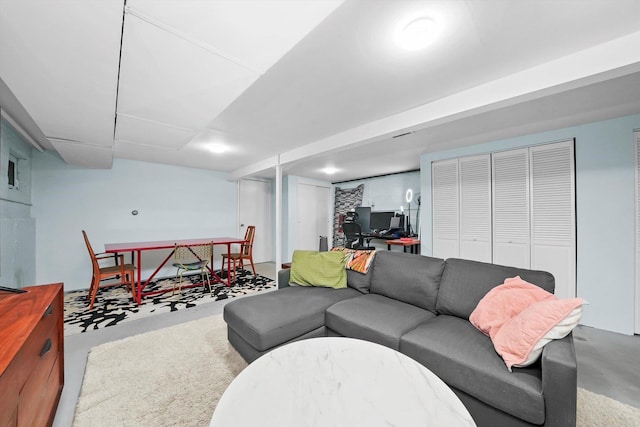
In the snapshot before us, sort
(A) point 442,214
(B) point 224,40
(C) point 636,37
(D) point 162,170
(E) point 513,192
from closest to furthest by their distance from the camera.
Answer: (B) point 224,40 → (C) point 636,37 → (E) point 513,192 → (A) point 442,214 → (D) point 162,170

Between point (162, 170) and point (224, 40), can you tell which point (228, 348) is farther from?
point (162, 170)

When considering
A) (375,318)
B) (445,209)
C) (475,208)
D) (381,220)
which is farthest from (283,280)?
(381,220)

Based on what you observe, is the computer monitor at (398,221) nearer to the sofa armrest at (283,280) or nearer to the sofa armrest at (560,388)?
the sofa armrest at (283,280)

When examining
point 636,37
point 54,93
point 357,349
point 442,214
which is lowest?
point 357,349

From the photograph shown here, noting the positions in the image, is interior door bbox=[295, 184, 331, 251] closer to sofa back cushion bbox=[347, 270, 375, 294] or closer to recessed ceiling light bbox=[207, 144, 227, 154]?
recessed ceiling light bbox=[207, 144, 227, 154]

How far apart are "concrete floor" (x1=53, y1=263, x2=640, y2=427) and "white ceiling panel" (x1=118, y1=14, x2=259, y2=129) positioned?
2.12 meters

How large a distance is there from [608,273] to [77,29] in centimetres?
485

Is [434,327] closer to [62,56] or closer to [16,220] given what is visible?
[62,56]

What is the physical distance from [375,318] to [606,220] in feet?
9.84

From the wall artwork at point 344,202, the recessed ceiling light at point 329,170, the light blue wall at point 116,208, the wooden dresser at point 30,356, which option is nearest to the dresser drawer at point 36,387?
the wooden dresser at point 30,356

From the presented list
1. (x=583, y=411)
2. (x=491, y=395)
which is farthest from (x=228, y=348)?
(x=583, y=411)

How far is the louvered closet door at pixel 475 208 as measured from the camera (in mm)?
3547

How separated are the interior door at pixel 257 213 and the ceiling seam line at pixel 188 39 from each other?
476 centimetres

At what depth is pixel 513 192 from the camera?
10.9 feet
